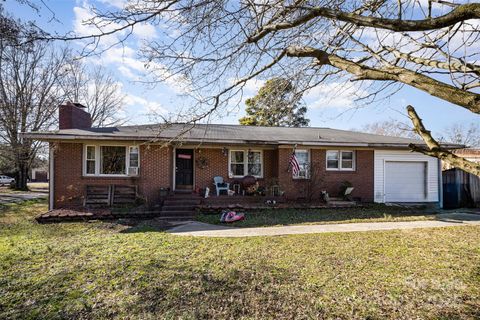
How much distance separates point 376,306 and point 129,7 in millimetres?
5122

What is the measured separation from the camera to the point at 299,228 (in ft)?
30.3

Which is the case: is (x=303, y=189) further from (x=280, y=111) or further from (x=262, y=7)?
(x=262, y=7)

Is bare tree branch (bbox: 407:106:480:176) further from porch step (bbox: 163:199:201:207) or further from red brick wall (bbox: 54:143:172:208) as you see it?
red brick wall (bbox: 54:143:172:208)

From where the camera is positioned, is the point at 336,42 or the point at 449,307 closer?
the point at 449,307

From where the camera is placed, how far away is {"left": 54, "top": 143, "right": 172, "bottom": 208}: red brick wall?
1295 cm

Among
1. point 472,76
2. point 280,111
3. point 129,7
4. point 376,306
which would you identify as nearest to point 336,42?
point 280,111

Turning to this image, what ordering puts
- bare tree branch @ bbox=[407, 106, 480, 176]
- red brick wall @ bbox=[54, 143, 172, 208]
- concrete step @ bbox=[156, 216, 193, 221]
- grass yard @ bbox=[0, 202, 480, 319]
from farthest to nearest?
red brick wall @ bbox=[54, 143, 172, 208] → concrete step @ bbox=[156, 216, 193, 221] → grass yard @ bbox=[0, 202, 480, 319] → bare tree branch @ bbox=[407, 106, 480, 176]

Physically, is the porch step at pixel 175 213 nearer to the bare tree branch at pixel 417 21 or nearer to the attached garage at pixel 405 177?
the bare tree branch at pixel 417 21

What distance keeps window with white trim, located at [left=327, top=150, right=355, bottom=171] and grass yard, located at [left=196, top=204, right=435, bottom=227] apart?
2395 millimetres

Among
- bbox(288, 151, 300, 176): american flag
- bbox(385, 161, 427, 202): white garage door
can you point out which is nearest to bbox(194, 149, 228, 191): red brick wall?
bbox(288, 151, 300, 176): american flag

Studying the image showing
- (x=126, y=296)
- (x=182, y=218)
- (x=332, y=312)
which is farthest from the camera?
(x=182, y=218)

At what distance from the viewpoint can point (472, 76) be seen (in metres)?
3.73

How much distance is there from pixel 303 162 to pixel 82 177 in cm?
1014

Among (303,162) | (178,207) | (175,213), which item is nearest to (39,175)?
(178,207)
